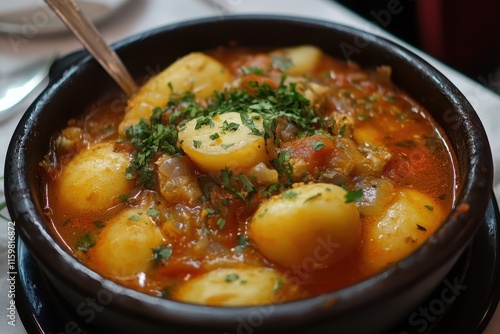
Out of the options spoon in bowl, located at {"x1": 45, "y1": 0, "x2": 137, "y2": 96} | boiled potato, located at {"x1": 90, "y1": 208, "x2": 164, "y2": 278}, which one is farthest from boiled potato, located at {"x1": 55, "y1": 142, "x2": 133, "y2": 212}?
spoon in bowl, located at {"x1": 45, "y1": 0, "x2": 137, "y2": 96}

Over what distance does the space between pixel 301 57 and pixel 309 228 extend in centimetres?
114

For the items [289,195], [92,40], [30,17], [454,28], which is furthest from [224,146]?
[454,28]

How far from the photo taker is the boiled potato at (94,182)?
73.0 inches

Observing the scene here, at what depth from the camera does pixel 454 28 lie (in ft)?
11.6

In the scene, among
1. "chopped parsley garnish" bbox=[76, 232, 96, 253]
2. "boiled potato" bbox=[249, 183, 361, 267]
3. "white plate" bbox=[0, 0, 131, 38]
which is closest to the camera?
"boiled potato" bbox=[249, 183, 361, 267]

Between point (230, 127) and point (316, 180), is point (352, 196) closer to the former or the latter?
point (316, 180)

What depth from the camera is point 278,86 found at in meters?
2.28

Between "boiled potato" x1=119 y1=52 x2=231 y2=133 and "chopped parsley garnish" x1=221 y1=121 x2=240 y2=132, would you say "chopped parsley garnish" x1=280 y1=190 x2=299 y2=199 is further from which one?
"boiled potato" x1=119 y1=52 x2=231 y2=133

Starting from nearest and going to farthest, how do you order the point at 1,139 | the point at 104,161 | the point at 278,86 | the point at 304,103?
the point at 104,161
the point at 304,103
the point at 278,86
the point at 1,139

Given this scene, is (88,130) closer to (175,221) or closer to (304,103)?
(175,221)

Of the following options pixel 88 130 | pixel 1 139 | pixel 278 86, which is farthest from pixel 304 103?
pixel 1 139

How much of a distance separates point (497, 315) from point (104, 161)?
1.36 metres

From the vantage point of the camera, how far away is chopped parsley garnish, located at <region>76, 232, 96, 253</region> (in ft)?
5.66

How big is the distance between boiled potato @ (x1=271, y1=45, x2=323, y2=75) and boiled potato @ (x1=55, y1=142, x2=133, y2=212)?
2.88 feet
